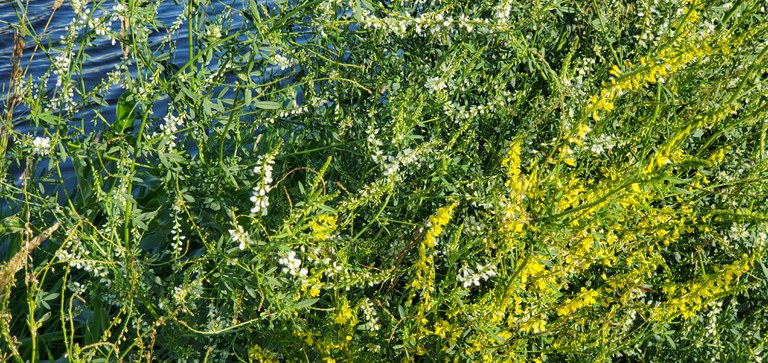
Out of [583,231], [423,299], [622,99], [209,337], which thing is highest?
[622,99]

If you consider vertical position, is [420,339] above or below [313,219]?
below

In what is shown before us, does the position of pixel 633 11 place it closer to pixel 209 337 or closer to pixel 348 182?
pixel 348 182

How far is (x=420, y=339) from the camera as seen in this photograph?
8.39ft

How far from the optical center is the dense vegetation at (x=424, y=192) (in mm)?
2389

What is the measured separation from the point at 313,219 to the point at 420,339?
20.2 inches

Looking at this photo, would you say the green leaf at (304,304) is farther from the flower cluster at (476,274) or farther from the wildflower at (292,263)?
the flower cluster at (476,274)

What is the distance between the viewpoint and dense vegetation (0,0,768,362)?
239 cm

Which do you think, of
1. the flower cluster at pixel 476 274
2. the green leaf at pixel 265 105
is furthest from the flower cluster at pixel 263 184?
the flower cluster at pixel 476 274

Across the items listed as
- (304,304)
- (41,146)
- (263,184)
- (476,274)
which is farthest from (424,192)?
(41,146)

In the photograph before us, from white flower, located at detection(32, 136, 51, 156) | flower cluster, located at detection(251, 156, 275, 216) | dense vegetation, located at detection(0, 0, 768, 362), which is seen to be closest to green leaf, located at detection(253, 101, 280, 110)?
dense vegetation, located at detection(0, 0, 768, 362)

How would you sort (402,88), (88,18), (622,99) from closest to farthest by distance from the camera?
(88,18) → (402,88) → (622,99)

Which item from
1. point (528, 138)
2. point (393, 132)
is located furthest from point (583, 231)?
point (393, 132)

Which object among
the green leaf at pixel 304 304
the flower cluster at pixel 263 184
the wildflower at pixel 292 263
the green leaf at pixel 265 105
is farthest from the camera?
the green leaf at pixel 265 105

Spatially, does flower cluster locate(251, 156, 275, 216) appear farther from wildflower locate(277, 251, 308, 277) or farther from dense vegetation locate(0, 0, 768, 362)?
wildflower locate(277, 251, 308, 277)
